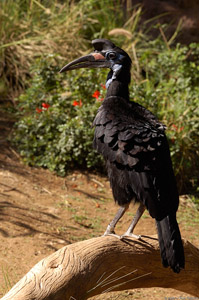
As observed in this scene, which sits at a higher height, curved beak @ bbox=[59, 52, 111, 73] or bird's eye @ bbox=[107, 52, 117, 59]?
bird's eye @ bbox=[107, 52, 117, 59]

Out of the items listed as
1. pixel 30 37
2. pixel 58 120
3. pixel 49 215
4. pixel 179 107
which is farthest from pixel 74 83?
pixel 49 215

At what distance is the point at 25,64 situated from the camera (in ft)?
24.4

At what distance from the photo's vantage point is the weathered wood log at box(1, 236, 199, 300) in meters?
2.83

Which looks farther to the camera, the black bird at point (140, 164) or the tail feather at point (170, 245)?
the black bird at point (140, 164)

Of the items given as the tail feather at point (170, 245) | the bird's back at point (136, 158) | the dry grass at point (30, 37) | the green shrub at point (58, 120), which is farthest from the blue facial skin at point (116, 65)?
the dry grass at point (30, 37)

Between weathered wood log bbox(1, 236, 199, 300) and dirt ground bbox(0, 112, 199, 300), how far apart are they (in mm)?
639

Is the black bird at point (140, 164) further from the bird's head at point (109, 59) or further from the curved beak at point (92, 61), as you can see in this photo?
the curved beak at point (92, 61)

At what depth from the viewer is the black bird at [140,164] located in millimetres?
3211

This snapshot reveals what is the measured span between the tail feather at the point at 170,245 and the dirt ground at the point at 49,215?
1.03 m

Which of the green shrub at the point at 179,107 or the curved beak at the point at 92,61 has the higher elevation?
the curved beak at the point at 92,61

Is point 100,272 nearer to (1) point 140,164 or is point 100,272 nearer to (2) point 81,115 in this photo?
(1) point 140,164

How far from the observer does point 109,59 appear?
4113 mm

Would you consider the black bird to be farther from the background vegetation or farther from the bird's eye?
the background vegetation

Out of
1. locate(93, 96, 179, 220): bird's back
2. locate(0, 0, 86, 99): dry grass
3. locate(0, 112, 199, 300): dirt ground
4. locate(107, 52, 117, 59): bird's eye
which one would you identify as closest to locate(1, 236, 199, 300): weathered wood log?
locate(93, 96, 179, 220): bird's back
